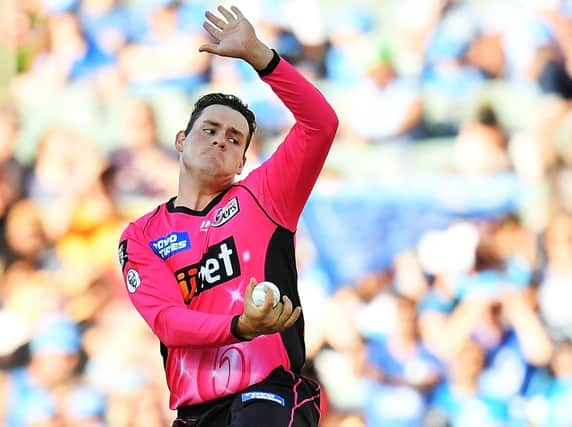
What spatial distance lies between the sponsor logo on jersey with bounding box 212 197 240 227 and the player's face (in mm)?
110

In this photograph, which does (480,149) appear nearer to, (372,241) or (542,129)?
(542,129)

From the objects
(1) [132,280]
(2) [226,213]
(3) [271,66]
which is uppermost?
(3) [271,66]

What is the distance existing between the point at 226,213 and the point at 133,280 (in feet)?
1.04

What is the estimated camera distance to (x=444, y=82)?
5.93 meters

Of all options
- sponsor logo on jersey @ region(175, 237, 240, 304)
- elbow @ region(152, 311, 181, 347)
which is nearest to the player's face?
sponsor logo on jersey @ region(175, 237, 240, 304)

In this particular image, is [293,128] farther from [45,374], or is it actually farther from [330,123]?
[45,374]

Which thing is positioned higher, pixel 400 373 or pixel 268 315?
pixel 268 315

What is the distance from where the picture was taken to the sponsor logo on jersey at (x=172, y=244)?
3146mm

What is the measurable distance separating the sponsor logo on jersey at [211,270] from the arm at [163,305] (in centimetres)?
3

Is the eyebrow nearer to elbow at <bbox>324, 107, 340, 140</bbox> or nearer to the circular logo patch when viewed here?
elbow at <bbox>324, 107, 340, 140</bbox>

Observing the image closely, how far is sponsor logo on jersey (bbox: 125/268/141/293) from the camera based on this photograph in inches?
123

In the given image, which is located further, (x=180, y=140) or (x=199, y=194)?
(x=180, y=140)

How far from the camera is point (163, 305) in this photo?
3012 mm

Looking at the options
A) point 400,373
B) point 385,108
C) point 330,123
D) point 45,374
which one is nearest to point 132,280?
point 330,123
